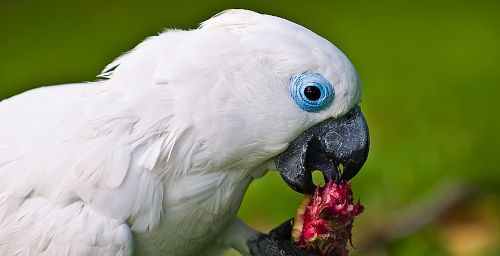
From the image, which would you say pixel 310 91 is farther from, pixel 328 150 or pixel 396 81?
pixel 396 81

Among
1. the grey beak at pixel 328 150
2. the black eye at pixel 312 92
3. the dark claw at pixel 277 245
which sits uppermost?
the black eye at pixel 312 92

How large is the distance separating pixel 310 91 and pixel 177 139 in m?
0.41

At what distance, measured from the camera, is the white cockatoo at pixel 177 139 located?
2953 millimetres

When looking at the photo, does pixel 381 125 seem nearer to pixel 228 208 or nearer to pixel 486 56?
pixel 486 56

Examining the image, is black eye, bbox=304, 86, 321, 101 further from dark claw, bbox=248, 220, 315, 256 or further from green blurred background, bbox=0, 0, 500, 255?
green blurred background, bbox=0, 0, 500, 255

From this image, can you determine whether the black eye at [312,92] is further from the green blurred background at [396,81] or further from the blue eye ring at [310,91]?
the green blurred background at [396,81]

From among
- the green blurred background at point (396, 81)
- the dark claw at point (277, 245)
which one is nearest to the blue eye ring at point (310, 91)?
the dark claw at point (277, 245)

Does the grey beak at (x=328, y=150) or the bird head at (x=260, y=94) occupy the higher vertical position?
the bird head at (x=260, y=94)

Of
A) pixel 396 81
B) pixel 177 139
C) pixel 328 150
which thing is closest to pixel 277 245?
pixel 328 150

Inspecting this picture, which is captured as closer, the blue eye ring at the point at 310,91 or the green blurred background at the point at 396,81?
the blue eye ring at the point at 310,91

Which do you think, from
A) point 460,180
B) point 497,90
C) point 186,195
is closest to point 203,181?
point 186,195

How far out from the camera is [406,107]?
6.16 m

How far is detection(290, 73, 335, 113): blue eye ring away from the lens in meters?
2.96

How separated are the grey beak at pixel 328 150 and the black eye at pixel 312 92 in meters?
0.12
